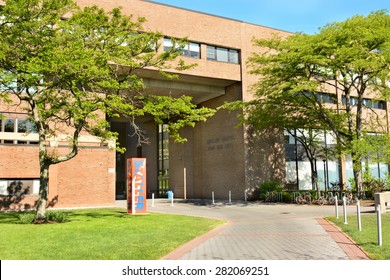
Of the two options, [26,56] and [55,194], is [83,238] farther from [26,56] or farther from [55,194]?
[55,194]

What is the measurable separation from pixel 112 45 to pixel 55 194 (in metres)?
13.7

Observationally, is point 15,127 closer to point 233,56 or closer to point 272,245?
point 233,56

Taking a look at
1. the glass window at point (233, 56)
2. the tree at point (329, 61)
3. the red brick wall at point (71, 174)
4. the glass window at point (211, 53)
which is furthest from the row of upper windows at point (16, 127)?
the glass window at point (233, 56)

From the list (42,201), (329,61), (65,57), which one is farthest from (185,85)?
(65,57)

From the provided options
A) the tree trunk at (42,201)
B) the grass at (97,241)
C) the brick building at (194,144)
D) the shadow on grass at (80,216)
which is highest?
the brick building at (194,144)

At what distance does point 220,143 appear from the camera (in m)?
36.3

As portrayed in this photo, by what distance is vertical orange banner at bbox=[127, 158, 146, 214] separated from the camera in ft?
69.7

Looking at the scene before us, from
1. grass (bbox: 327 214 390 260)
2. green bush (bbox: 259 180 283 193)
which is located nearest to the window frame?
green bush (bbox: 259 180 283 193)

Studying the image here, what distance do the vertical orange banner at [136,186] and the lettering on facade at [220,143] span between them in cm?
1464

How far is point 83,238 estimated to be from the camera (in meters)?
11.7

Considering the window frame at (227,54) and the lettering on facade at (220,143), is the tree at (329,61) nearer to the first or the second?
the lettering on facade at (220,143)

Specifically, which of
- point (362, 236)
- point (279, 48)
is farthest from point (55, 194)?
point (362, 236)

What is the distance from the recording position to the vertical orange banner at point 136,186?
69.7ft

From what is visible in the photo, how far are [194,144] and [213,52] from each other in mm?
10748
